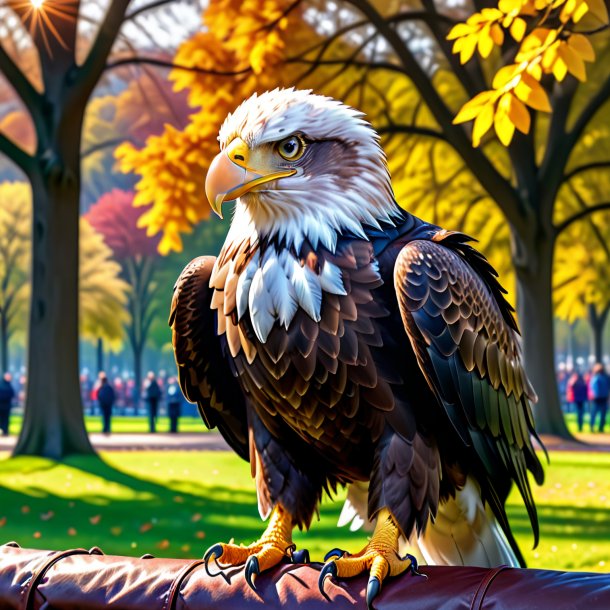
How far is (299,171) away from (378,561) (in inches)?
38.8

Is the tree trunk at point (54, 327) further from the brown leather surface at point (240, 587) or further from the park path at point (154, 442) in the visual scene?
the brown leather surface at point (240, 587)

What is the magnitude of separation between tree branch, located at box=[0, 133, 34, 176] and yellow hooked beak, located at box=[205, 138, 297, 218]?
8.21 meters

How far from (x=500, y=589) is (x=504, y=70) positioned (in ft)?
7.12

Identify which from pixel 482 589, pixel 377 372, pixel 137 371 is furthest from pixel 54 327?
pixel 137 371

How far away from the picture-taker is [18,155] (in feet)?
33.4

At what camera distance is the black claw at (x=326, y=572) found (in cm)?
198

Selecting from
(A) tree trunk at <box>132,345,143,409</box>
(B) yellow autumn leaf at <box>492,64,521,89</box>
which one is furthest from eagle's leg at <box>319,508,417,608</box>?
(A) tree trunk at <box>132,345,143,409</box>

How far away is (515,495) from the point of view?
30.5 ft

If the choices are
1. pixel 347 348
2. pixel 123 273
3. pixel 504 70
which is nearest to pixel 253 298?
pixel 347 348

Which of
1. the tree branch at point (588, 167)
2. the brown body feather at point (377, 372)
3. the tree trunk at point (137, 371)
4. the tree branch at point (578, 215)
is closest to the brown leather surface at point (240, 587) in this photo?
the brown body feather at point (377, 372)

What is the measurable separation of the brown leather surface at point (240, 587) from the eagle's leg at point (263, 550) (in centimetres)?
4

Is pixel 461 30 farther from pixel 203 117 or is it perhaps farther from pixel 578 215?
pixel 578 215

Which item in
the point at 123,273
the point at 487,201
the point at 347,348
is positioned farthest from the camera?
the point at 123,273

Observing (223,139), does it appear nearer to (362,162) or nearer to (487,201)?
(362,162)
